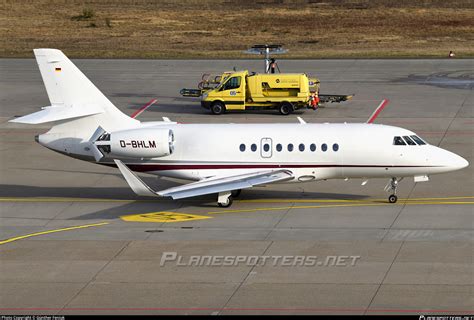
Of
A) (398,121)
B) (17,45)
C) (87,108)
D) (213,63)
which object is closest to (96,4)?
(17,45)

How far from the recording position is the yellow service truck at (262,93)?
56719 mm

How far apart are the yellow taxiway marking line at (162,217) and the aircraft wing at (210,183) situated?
928mm

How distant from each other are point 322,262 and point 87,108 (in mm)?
13250

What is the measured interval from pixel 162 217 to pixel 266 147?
194 inches

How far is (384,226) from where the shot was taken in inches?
1375

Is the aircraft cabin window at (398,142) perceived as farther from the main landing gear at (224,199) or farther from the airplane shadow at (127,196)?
the main landing gear at (224,199)

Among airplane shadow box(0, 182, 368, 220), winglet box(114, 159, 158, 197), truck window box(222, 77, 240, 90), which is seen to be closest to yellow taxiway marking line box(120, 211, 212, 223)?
airplane shadow box(0, 182, 368, 220)

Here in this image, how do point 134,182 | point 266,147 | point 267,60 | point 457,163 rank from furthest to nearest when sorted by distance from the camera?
point 267,60
point 266,147
point 457,163
point 134,182

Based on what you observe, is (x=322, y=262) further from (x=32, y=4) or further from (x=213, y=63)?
(x=32, y=4)

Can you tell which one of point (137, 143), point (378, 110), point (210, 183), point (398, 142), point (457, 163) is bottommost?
point (378, 110)

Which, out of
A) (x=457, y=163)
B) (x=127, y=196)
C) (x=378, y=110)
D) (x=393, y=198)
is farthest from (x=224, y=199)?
(x=378, y=110)

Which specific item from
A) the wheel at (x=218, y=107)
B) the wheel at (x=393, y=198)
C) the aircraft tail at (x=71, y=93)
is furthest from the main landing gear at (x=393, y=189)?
the wheel at (x=218, y=107)

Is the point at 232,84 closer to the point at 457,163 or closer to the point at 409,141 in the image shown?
the point at 409,141

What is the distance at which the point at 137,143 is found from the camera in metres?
38.0
